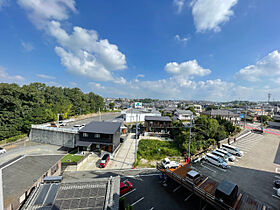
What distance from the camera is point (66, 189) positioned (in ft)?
26.9

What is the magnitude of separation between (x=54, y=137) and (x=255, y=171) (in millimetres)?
39648

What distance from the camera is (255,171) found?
688 inches

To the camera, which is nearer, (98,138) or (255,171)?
(255,171)

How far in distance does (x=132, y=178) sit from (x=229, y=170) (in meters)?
15.1

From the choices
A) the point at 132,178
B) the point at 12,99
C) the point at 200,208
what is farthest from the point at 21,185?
the point at 12,99

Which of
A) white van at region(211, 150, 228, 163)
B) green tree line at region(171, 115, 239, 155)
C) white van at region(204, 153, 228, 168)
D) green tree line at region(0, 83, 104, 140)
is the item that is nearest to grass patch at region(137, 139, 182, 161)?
green tree line at region(171, 115, 239, 155)

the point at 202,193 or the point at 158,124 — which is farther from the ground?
the point at 158,124

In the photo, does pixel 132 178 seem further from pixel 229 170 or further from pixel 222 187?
pixel 229 170

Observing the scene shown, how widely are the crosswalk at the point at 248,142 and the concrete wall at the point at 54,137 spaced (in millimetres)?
37125

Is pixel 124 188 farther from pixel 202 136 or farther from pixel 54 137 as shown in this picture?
pixel 54 137

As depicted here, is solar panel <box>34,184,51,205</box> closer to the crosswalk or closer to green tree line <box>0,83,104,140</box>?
green tree line <box>0,83,104,140</box>

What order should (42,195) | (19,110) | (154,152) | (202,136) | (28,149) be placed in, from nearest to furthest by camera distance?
(42,195) < (154,152) < (28,149) < (202,136) < (19,110)

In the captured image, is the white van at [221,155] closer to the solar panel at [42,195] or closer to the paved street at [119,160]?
the paved street at [119,160]

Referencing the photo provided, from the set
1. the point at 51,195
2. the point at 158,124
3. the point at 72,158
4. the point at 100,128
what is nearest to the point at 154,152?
the point at 100,128
